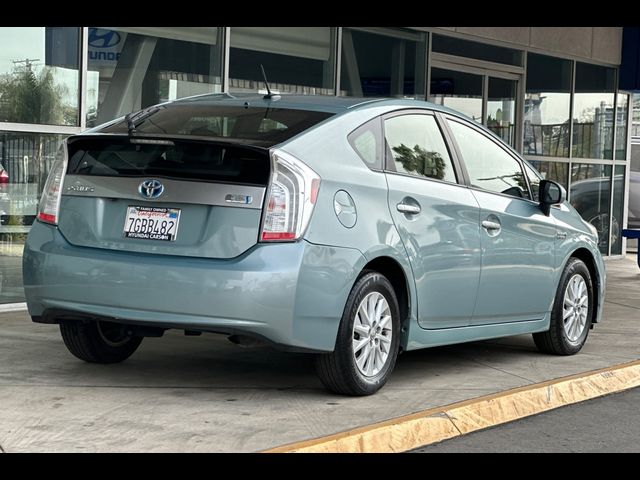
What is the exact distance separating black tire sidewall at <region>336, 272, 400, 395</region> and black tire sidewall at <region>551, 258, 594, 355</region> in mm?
1905

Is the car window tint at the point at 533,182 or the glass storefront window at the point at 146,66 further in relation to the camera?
the glass storefront window at the point at 146,66

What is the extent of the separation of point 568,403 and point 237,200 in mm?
2339

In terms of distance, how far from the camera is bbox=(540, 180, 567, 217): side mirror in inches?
304

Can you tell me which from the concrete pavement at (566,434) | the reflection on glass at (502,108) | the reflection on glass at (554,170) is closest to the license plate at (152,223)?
the concrete pavement at (566,434)

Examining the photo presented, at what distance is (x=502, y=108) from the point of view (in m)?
16.0

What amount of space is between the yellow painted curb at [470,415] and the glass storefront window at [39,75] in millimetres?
4946

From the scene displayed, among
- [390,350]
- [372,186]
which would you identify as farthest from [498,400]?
[372,186]

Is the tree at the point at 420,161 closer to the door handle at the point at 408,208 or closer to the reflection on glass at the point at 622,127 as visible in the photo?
the door handle at the point at 408,208

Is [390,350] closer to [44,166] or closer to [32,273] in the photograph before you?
[32,273]

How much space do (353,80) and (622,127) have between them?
24.6 feet

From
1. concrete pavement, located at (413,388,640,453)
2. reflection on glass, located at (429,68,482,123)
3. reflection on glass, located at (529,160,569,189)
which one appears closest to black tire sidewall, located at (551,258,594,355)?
concrete pavement, located at (413,388,640,453)

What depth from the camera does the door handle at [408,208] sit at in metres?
6.33

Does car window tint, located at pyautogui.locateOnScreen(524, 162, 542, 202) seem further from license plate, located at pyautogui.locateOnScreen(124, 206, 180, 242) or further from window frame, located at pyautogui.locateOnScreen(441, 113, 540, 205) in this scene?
license plate, located at pyautogui.locateOnScreen(124, 206, 180, 242)

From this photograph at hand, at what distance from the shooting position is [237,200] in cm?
570
